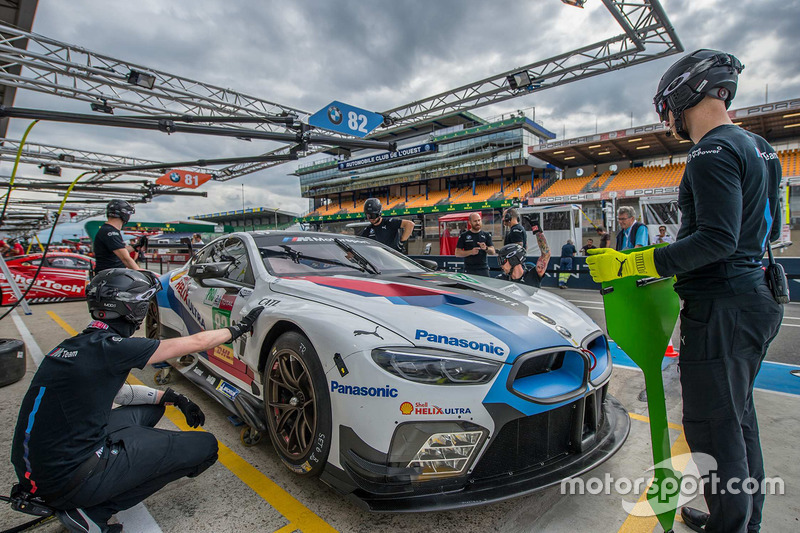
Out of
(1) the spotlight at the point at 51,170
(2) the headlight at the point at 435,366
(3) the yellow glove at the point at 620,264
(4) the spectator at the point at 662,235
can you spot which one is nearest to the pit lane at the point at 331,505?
(2) the headlight at the point at 435,366

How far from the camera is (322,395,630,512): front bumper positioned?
1.51m

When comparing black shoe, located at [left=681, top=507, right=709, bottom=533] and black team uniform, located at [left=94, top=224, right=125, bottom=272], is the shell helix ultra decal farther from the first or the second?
black team uniform, located at [left=94, top=224, right=125, bottom=272]

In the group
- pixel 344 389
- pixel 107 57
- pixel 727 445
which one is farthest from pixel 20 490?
pixel 107 57

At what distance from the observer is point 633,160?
26891 mm

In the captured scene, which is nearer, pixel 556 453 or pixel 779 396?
pixel 556 453

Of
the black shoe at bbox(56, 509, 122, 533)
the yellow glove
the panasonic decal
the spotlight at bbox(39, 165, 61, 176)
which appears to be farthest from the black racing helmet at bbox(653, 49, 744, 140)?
the spotlight at bbox(39, 165, 61, 176)

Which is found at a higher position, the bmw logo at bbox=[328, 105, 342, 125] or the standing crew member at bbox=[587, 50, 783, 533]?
the bmw logo at bbox=[328, 105, 342, 125]

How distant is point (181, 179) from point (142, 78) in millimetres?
2608

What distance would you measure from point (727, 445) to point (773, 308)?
0.54 m

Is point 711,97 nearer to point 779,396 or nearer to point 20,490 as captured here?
point 779,396

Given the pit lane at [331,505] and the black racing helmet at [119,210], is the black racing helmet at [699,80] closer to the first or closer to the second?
the pit lane at [331,505]

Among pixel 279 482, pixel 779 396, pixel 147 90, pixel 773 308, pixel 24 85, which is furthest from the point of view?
pixel 147 90

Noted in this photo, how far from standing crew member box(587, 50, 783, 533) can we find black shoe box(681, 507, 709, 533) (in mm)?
189

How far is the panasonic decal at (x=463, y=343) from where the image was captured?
162cm
